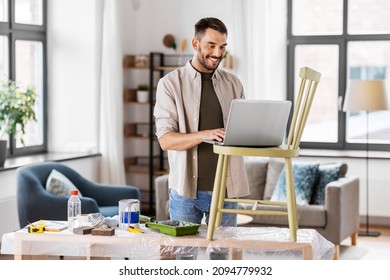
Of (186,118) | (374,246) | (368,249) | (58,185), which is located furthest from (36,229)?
(374,246)

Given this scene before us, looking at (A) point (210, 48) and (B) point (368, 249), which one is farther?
(B) point (368, 249)

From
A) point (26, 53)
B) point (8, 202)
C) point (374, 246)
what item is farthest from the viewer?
point (26, 53)

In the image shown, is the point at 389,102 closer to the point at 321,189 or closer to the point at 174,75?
the point at 321,189

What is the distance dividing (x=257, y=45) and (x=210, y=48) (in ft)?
15.0

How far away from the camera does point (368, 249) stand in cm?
688

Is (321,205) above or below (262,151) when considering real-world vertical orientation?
below

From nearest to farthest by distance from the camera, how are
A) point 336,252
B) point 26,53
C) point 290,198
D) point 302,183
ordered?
1. point 290,198
2. point 336,252
3. point 302,183
4. point 26,53

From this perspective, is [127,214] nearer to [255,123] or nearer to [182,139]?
[182,139]

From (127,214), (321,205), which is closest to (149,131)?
(321,205)

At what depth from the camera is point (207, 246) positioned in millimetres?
3363

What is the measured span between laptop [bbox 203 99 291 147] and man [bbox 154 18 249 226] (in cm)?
48

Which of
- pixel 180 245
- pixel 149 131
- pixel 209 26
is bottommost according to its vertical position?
pixel 180 245
